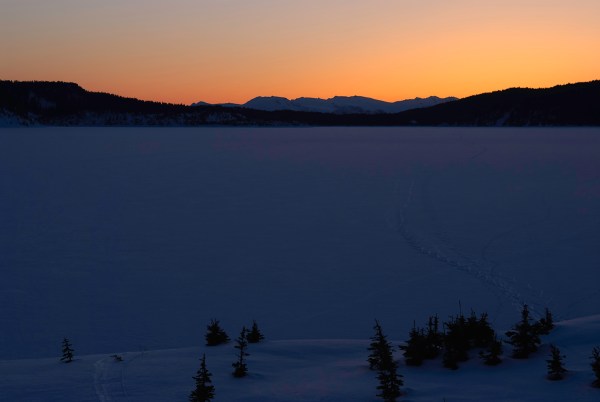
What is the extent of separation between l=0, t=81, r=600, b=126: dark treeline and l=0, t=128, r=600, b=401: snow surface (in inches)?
4991

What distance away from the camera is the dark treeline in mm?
143750

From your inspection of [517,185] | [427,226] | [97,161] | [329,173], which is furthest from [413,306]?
[97,161]

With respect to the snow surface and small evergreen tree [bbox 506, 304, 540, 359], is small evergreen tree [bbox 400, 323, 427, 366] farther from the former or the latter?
small evergreen tree [bbox 506, 304, 540, 359]

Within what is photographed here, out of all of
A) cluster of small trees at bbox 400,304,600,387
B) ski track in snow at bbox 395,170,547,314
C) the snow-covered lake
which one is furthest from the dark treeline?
cluster of small trees at bbox 400,304,600,387

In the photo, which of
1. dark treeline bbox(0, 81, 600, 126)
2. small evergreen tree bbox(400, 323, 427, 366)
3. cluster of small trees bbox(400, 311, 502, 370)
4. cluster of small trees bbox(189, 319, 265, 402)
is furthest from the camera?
dark treeline bbox(0, 81, 600, 126)

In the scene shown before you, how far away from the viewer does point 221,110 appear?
178375 millimetres

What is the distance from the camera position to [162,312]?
1064 cm

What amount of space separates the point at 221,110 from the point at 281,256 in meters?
168

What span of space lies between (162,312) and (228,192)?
1506 centimetres

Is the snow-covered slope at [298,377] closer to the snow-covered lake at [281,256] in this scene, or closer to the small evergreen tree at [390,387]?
the small evergreen tree at [390,387]

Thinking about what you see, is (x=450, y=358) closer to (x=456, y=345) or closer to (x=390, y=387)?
(x=456, y=345)

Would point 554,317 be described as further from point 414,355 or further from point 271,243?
point 271,243

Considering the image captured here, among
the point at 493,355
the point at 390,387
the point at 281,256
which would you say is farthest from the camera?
the point at 281,256

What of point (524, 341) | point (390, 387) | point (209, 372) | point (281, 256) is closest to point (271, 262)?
point (281, 256)
